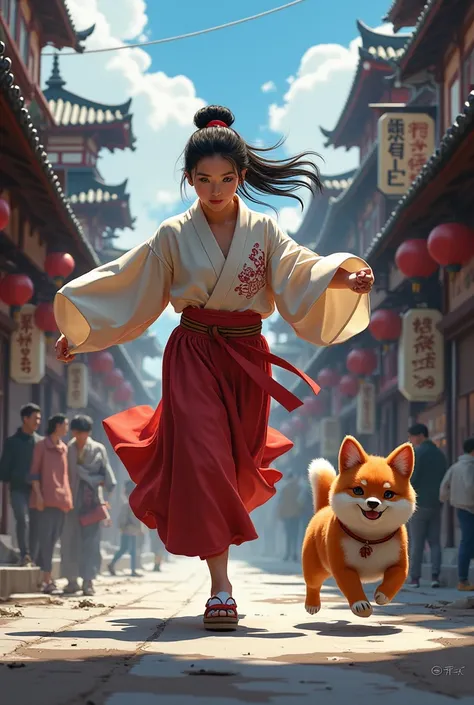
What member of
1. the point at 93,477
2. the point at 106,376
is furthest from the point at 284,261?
the point at 106,376

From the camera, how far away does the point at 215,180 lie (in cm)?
558

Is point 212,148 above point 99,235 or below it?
below

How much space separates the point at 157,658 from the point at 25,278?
11348 millimetres

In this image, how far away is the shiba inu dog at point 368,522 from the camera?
207 inches

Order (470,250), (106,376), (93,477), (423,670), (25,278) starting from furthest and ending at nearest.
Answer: (106,376)
(25,278)
(470,250)
(93,477)
(423,670)

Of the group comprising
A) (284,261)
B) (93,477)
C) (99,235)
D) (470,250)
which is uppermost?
(99,235)

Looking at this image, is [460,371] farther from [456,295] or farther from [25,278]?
[25,278]

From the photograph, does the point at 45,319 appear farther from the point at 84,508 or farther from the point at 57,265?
the point at 84,508

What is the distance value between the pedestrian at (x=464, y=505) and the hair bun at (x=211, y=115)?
5718 millimetres

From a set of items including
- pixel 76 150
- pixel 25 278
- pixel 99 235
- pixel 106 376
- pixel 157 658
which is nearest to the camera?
pixel 157 658

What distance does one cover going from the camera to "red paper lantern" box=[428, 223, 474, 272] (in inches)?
518

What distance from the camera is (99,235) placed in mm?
33719

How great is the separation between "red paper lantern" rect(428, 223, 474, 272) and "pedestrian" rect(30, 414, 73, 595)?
15.5 ft

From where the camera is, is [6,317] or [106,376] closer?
[6,317]
